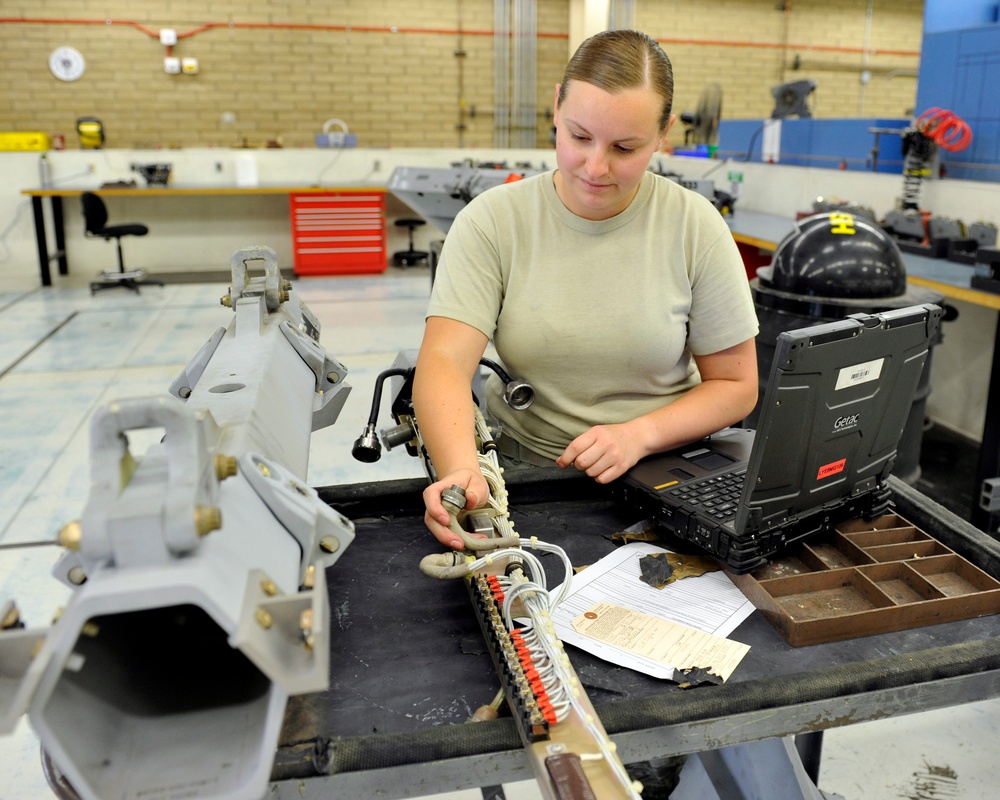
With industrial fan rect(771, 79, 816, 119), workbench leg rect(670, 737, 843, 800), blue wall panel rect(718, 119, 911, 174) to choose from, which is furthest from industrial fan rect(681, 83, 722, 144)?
workbench leg rect(670, 737, 843, 800)

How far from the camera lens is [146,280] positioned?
6332mm

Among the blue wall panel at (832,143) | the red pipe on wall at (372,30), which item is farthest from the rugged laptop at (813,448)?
the red pipe on wall at (372,30)

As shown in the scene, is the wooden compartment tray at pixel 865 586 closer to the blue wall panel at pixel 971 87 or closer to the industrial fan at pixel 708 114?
the blue wall panel at pixel 971 87

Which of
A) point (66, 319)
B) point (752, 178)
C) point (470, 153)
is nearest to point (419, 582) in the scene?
point (752, 178)

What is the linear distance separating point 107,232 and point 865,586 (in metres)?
5.85

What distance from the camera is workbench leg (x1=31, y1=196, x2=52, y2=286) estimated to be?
6219 mm

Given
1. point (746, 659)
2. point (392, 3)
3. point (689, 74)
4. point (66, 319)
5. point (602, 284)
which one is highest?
point (392, 3)

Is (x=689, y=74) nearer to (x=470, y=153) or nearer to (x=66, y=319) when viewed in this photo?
(x=470, y=153)

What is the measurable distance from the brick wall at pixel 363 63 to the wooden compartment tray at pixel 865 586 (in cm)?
755

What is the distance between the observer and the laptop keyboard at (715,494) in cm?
99

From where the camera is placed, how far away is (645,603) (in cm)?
92

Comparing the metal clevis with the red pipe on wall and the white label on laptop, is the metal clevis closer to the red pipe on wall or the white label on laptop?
the white label on laptop

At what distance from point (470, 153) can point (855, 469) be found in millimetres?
6593

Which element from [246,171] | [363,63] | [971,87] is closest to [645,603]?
[971,87]
